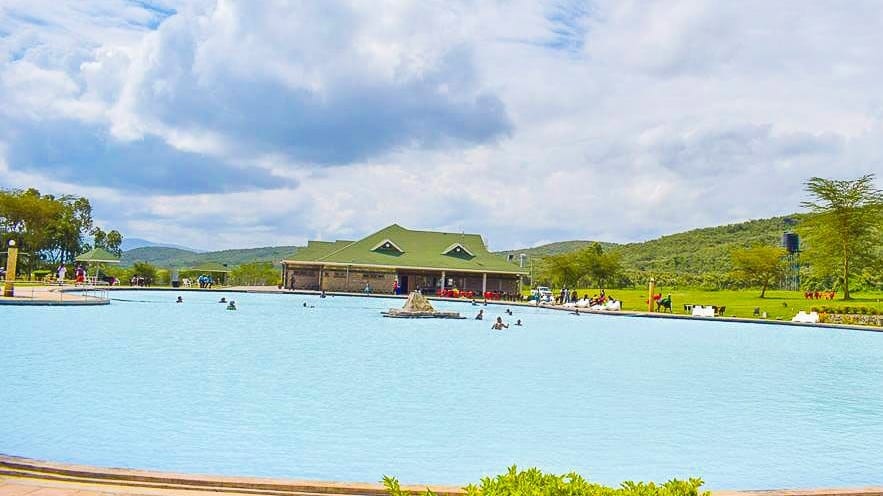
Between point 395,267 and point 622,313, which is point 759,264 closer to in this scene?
point 622,313

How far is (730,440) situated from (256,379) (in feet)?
26.5

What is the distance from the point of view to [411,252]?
5709cm

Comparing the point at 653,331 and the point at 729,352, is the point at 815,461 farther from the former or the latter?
the point at 653,331

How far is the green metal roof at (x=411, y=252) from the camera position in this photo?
5459 cm

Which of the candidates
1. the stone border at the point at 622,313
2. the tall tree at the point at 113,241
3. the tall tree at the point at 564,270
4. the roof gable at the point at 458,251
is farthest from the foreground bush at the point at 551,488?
the tall tree at the point at 113,241

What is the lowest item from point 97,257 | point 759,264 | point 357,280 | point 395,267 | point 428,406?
point 428,406

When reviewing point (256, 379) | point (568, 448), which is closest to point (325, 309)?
point (256, 379)

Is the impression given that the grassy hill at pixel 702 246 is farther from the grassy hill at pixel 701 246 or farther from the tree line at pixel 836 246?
the tree line at pixel 836 246

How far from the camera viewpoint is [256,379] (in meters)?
13.4

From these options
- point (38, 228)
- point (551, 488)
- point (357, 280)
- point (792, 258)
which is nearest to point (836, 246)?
point (792, 258)

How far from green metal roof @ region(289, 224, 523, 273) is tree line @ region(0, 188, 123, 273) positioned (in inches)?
878

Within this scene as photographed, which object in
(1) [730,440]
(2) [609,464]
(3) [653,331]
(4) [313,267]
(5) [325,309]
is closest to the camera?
(2) [609,464]

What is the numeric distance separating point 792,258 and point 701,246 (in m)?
33.7

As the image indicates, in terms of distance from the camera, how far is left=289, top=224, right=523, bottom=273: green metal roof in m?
54.6
